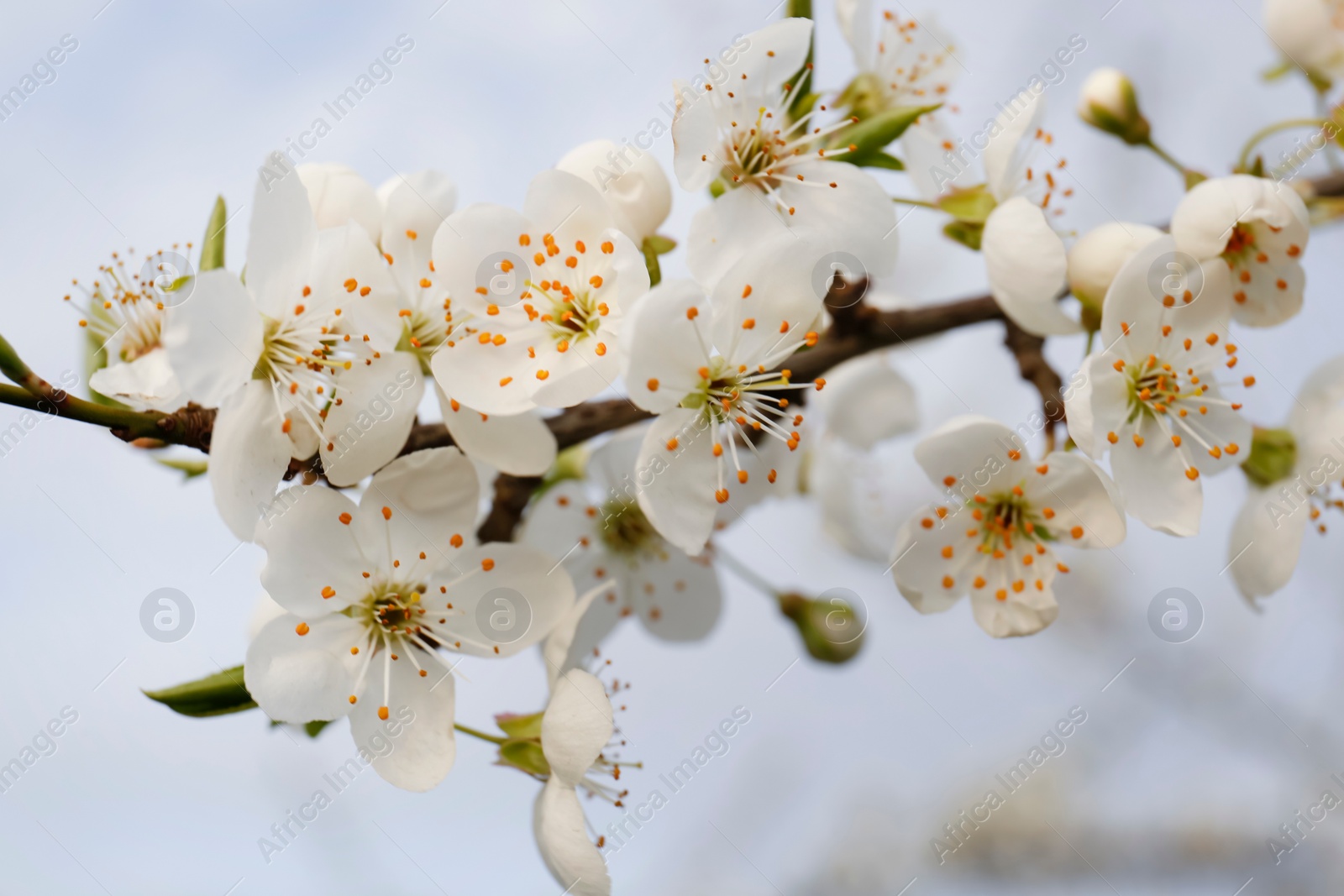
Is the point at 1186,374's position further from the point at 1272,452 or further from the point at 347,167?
the point at 347,167

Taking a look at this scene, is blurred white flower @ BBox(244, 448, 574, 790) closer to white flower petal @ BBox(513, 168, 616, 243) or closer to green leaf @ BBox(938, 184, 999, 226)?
white flower petal @ BBox(513, 168, 616, 243)

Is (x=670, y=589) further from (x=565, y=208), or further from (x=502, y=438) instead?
(x=565, y=208)

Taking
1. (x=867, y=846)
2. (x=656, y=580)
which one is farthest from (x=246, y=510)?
(x=867, y=846)

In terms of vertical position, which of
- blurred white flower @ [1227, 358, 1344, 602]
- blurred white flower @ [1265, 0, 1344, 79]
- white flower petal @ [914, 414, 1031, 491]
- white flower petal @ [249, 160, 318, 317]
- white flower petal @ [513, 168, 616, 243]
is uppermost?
white flower petal @ [249, 160, 318, 317]

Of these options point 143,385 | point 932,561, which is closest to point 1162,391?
point 932,561

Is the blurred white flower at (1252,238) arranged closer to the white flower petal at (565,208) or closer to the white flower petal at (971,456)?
the white flower petal at (971,456)

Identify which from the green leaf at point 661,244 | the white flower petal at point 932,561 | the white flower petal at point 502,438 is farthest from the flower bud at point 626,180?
the white flower petal at point 932,561

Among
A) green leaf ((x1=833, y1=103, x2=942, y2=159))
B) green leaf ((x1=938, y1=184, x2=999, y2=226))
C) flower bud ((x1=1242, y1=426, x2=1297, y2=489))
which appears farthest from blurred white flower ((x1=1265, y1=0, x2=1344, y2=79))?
green leaf ((x1=833, y1=103, x2=942, y2=159))
